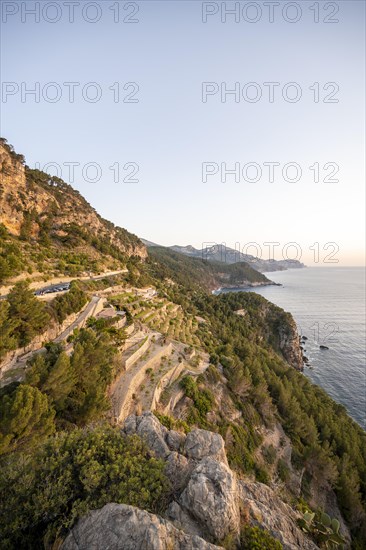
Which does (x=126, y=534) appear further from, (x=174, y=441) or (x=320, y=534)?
(x=320, y=534)

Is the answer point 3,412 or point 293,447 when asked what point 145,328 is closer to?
point 3,412

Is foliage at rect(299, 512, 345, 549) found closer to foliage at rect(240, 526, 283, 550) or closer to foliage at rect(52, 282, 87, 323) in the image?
foliage at rect(240, 526, 283, 550)

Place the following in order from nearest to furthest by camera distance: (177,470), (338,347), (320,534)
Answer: (177,470) → (320,534) → (338,347)

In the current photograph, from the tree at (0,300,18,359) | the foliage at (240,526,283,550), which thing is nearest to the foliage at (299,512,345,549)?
the foliage at (240,526,283,550)

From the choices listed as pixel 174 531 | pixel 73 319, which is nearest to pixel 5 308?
pixel 73 319

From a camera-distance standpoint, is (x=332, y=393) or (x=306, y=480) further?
(x=332, y=393)

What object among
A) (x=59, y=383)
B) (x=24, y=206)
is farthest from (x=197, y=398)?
(x=24, y=206)

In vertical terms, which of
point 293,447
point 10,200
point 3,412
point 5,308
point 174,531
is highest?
point 10,200

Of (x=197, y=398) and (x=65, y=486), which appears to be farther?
(x=197, y=398)
